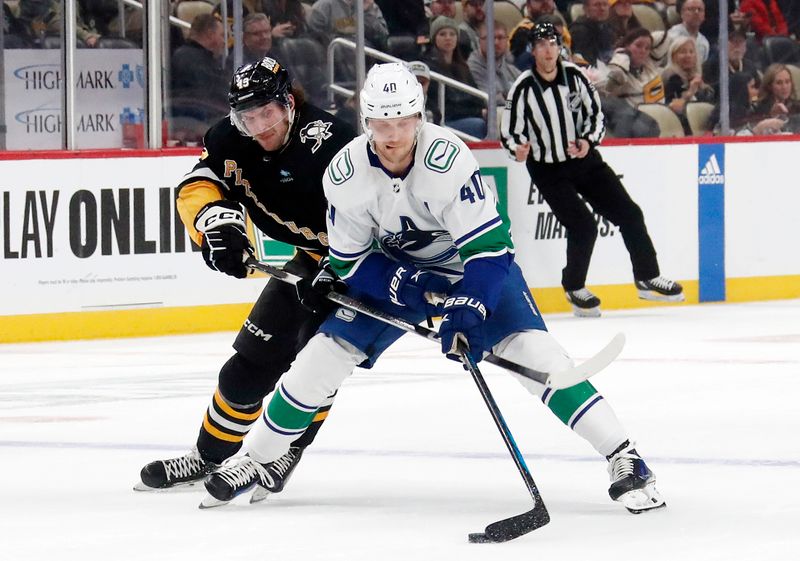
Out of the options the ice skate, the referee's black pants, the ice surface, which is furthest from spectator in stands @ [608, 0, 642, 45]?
the ice skate

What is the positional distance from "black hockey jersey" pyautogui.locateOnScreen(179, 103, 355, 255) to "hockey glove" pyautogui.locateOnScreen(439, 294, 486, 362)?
0.65 metres

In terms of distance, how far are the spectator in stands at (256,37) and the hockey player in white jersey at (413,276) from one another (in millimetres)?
4872

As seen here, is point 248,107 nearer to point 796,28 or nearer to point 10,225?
point 10,225

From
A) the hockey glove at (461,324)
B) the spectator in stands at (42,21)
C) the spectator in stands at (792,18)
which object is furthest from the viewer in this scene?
the spectator in stands at (792,18)

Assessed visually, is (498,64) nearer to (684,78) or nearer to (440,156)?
(684,78)

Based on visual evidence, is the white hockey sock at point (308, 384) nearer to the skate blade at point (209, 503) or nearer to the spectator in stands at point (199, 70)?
the skate blade at point (209, 503)

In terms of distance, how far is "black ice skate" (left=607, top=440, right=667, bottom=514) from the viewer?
3598mm

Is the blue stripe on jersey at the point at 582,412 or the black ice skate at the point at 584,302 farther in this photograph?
the black ice skate at the point at 584,302

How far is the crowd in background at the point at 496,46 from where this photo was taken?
8.36 meters

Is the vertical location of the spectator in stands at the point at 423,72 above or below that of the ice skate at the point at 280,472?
above

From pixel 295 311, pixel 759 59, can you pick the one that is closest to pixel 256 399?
pixel 295 311

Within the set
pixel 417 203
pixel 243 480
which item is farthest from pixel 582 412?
pixel 243 480

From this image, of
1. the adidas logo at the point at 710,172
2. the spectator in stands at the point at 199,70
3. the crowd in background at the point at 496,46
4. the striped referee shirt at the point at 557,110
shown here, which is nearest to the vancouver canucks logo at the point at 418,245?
the crowd in background at the point at 496,46

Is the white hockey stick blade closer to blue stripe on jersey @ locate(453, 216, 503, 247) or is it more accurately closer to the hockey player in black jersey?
blue stripe on jersey @ locate(453, 216, 503, 247)
